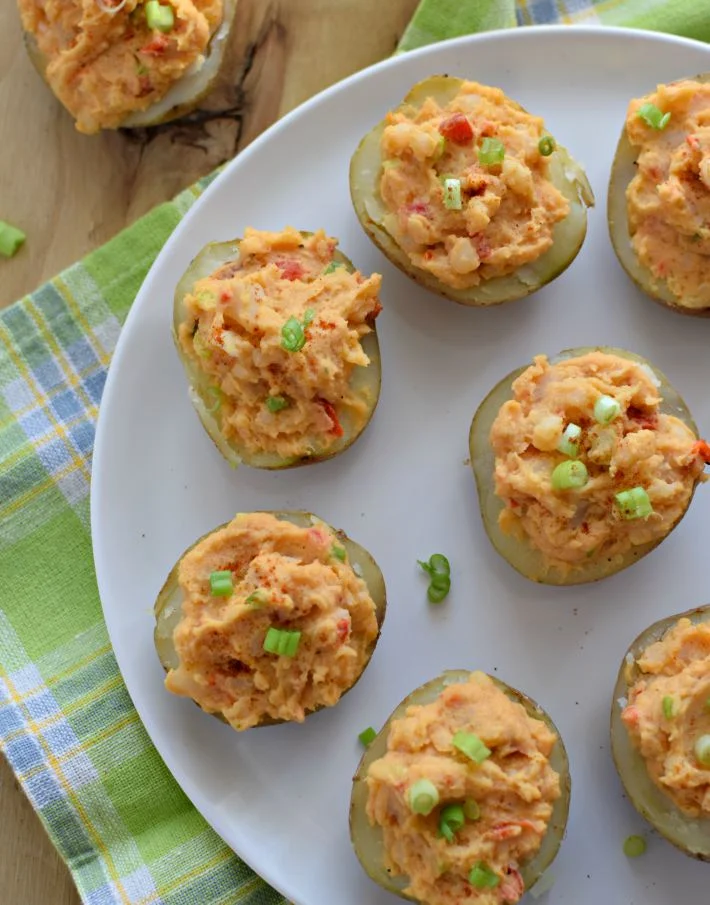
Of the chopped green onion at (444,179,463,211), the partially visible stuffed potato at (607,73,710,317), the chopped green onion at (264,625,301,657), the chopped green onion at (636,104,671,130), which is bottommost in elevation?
the chopped green onion at (264,625,301,657)

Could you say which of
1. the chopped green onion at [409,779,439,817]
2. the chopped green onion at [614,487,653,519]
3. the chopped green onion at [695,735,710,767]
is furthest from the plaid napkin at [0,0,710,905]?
the chopped green onion at [614,487,653,519]

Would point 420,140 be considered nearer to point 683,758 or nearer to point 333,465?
point 333,465

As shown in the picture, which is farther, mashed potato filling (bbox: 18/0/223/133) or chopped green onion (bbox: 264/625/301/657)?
mashed potato filling (bbox: 18/0/223/133)

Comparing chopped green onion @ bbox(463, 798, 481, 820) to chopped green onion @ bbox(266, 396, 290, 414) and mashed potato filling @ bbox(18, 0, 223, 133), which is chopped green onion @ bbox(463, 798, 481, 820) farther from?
mashed potato filling @ bbox(18, 0, 223, 133)

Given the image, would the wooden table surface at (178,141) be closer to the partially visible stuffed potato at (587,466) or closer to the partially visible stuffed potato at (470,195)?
the partially visible stuffed potato at (470,195)

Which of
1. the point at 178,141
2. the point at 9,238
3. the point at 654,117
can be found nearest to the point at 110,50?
the point at 178,141

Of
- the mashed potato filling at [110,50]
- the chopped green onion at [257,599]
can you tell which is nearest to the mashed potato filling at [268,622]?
the chopped green onion at [257,599]

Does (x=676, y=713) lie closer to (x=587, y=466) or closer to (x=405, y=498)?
(x=587, y=466)
